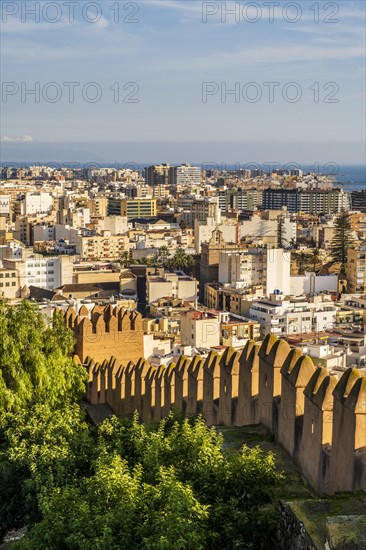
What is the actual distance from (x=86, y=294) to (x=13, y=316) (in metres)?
44.2

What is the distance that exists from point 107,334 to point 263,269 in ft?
154

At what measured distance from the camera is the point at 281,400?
9.87 meters

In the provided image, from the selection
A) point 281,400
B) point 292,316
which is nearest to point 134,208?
point 292,316

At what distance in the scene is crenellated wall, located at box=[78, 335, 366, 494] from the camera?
8.25 m

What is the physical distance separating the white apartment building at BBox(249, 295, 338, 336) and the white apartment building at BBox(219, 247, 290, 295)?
11333mm

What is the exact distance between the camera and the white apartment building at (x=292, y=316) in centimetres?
4831

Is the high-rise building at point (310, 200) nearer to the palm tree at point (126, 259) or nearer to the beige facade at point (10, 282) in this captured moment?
the palm tree at point (126, 259)

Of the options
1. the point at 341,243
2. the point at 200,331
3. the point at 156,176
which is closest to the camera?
the point at 200,331

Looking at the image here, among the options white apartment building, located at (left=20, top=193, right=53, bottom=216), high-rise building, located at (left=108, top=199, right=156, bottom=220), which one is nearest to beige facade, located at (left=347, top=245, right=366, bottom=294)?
high-rise building, located at (left=108, top=199, right=156, bottom=220)

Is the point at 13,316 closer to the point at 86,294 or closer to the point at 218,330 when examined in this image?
the point at 218,330

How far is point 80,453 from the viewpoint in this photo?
1006cm

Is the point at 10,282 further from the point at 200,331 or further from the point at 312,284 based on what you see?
the point at 312,284

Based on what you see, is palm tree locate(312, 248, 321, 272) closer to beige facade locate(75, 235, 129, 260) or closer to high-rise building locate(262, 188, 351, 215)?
beige facade locate(75, 235, 129, 260)

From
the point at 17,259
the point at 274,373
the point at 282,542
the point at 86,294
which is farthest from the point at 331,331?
the point at 282,542
